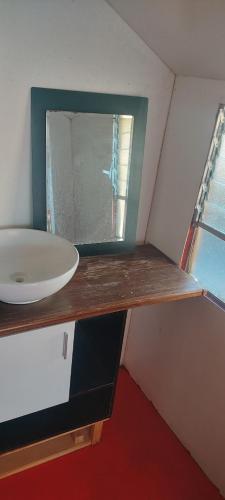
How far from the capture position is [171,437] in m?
1.84

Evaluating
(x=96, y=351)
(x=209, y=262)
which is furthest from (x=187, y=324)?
(x=96, y=351)

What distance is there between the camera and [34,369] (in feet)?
4.36

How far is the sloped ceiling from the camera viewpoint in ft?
3.65

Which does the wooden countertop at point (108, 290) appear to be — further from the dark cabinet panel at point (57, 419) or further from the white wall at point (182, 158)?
the dark cabinet panel at point (57, 419)

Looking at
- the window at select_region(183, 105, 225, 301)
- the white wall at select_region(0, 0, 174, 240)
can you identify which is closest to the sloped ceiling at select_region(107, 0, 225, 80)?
the white wall at select_region(0, 0, 174, 240)

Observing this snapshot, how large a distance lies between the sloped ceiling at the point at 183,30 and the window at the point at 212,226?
A: 0.19 metres

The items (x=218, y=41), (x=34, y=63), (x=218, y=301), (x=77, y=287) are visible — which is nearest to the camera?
(x=218, y=41)

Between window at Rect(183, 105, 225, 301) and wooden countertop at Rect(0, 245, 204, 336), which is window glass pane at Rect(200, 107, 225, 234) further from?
wooden countertop at Rect(0, 245, 204, 336)

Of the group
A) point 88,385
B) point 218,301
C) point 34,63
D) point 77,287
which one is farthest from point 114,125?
point 88,385

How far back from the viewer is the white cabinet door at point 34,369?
1251 mm

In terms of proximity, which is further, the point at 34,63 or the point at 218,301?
the point at 218,301

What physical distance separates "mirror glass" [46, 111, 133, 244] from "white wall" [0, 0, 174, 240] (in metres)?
0.10

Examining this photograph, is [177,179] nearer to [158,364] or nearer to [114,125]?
[114,125]

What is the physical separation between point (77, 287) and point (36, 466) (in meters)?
0.85
